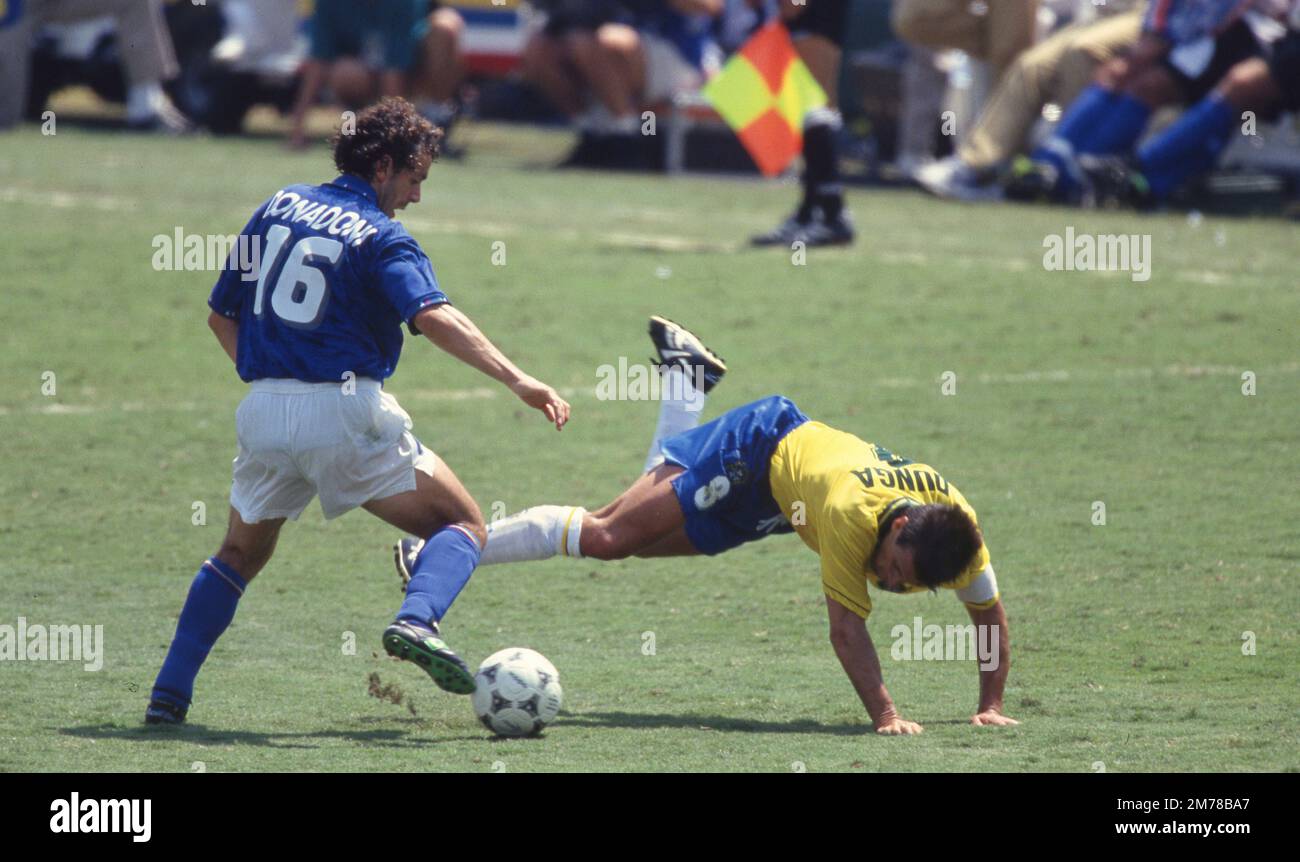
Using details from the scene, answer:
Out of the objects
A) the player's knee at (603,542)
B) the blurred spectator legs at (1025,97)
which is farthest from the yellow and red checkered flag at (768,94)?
the player's knee at (603,542)

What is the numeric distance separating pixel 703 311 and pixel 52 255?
4.75 metres

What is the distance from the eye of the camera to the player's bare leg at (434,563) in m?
5.06

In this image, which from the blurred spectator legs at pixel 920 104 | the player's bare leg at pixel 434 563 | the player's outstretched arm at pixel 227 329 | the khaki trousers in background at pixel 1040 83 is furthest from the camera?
the blurred spectator legs at pixel 920 104

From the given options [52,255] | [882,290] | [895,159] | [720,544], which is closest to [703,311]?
[882,290]

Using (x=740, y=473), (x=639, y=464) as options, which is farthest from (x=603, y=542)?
(x=639, y=464)

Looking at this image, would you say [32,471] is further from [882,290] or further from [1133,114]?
[1133,114]

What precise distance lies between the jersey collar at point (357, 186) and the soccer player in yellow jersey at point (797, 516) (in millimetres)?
1132

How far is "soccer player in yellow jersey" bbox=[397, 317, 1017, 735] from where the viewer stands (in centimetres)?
535

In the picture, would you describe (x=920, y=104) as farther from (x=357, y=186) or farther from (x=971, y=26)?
(x=357, y=186)

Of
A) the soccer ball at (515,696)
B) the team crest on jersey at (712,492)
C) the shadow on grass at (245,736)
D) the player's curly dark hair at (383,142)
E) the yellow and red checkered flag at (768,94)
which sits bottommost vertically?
the shadow on grass at (245,736)

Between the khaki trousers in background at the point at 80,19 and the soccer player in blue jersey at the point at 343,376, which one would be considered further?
the khaki trousers in background at the point at 80,19

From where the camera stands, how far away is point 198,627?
18.2 ft

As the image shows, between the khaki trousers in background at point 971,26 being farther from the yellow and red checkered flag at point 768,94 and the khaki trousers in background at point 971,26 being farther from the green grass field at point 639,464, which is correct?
the yellow and red checkered flag at point 768,94

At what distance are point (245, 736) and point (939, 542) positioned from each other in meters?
2.01
